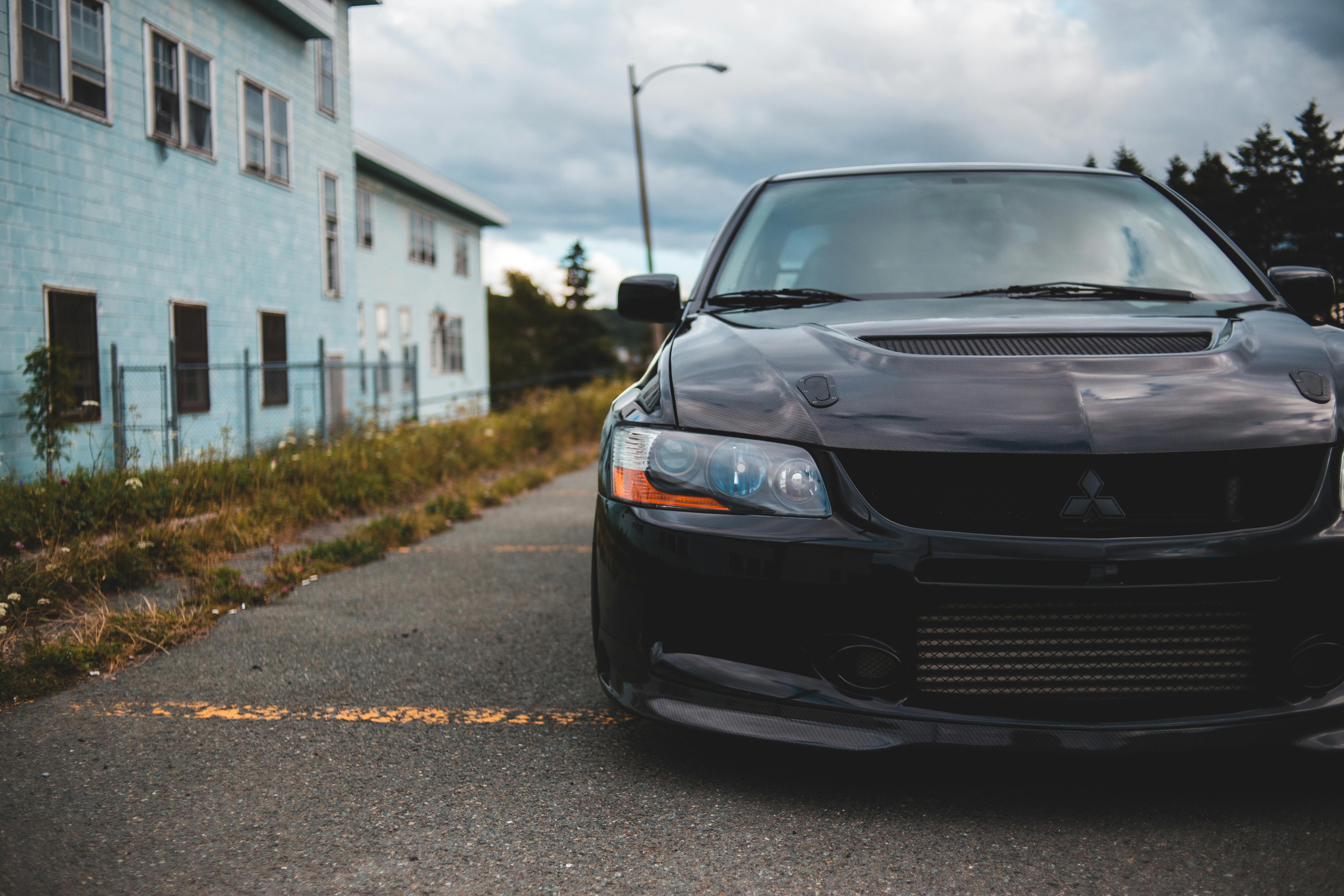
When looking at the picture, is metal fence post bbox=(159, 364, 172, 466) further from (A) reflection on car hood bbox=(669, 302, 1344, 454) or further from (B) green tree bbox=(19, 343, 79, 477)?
(A) reflection on car hood bbox=(669, 302, 1344, 454)

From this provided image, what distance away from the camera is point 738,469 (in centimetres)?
224

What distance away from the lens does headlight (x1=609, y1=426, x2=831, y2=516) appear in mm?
2184

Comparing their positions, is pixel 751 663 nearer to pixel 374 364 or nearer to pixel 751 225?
pixel 751 225

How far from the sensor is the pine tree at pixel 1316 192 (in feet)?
140

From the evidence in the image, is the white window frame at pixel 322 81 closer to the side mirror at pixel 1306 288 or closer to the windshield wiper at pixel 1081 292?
the windshield wiper at pixel 1081 292

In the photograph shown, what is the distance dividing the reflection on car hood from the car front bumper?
0.20 meters

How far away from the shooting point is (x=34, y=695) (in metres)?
3.27

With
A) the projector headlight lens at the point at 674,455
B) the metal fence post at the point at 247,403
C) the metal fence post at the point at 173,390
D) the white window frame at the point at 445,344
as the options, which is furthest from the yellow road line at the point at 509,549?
the white window frame at the point at 445,344

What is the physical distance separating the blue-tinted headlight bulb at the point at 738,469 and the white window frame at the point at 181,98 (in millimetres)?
11966

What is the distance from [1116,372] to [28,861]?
8.51ft

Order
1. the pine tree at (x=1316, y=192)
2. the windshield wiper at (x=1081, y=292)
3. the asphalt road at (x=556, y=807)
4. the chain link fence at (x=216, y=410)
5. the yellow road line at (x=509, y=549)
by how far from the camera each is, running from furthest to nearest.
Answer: the pine tree at (x=1316, y=192)
the chain link fence at (x=216, y=410)
the yellow road line at (x=509, y=549)
the windshield wiper at (x=1081, y=292)
the asphalt road at (x=556, y=807)

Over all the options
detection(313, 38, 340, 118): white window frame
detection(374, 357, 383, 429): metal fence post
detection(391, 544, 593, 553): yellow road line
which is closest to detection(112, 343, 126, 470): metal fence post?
detection(374, 357, 383, 429): metal fence post

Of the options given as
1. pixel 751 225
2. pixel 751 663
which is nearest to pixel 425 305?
pixel 751 225

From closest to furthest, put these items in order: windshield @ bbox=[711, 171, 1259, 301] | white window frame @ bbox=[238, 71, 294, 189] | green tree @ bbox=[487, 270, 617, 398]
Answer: windshield @ bbox=[711, 171, 1259, 301]
white window frame @ bbox=[238, 71, 294, 189]
green tree @ bbox=[487, 270, 617, 398]
